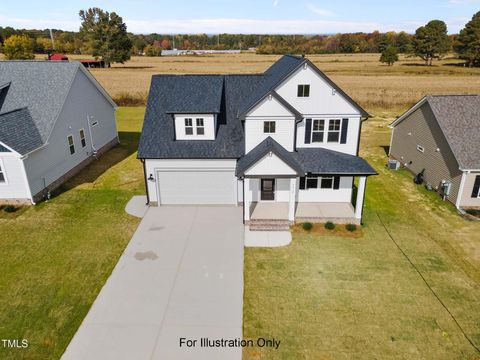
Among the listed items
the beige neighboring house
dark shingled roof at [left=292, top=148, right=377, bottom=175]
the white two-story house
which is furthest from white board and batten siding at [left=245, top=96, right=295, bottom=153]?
the beige neighboring house

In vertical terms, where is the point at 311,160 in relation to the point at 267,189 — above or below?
above

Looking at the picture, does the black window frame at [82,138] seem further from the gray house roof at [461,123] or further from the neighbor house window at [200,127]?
the gray house roof at [461,123]

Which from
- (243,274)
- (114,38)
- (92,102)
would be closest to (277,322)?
(243,274)

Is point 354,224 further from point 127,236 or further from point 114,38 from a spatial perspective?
point 114,38

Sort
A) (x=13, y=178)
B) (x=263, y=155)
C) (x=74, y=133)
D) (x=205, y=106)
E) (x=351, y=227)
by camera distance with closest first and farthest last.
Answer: (x=263, y=155) → (x=351, y=227) → (x=205, y=106) → (x=13, y=178) → (x=74, y=133)

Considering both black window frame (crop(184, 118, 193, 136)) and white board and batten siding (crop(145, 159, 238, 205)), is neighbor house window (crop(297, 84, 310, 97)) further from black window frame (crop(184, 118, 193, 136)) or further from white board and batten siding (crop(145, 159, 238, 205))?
black window frame (crop(184, 118, 193, 136))

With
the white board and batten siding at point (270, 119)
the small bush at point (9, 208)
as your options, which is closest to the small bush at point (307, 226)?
the white board and batten siding at point (270, 119)

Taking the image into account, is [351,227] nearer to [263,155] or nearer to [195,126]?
[263,155]

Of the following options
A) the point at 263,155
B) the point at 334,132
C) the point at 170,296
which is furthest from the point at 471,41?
the point at 170,296
